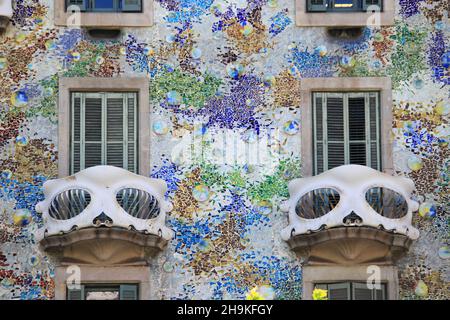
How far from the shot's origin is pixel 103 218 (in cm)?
3366

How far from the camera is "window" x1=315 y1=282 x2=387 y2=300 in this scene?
34.0 metres

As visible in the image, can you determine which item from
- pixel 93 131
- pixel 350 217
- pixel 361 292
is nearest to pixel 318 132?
pixel 350 217

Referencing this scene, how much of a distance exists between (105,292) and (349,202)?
12.6 feet

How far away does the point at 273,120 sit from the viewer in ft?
114

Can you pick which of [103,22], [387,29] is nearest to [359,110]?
[387,29]

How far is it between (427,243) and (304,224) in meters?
1.90

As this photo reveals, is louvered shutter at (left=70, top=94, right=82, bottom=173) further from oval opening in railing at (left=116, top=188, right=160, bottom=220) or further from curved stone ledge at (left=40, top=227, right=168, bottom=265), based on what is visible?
curved stone ledge at (left=40, top=227, right=168, bottom=265)

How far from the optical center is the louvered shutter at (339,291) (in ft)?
111

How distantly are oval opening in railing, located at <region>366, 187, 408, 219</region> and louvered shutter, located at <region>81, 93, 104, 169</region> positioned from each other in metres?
4.14

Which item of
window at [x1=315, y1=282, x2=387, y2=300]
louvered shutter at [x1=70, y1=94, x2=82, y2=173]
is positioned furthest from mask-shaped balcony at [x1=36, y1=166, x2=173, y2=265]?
window at [x1=315, y1=282, x2=387, y2=300]

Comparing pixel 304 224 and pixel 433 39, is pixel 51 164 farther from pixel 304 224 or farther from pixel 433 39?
pixel 433 39

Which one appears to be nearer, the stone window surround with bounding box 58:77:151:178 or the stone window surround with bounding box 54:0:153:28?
the stone window surround with bounding box 58:77:151:178

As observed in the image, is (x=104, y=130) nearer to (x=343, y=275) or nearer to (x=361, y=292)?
(x=343, y=275)

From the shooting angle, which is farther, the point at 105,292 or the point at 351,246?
the point at 105,292
